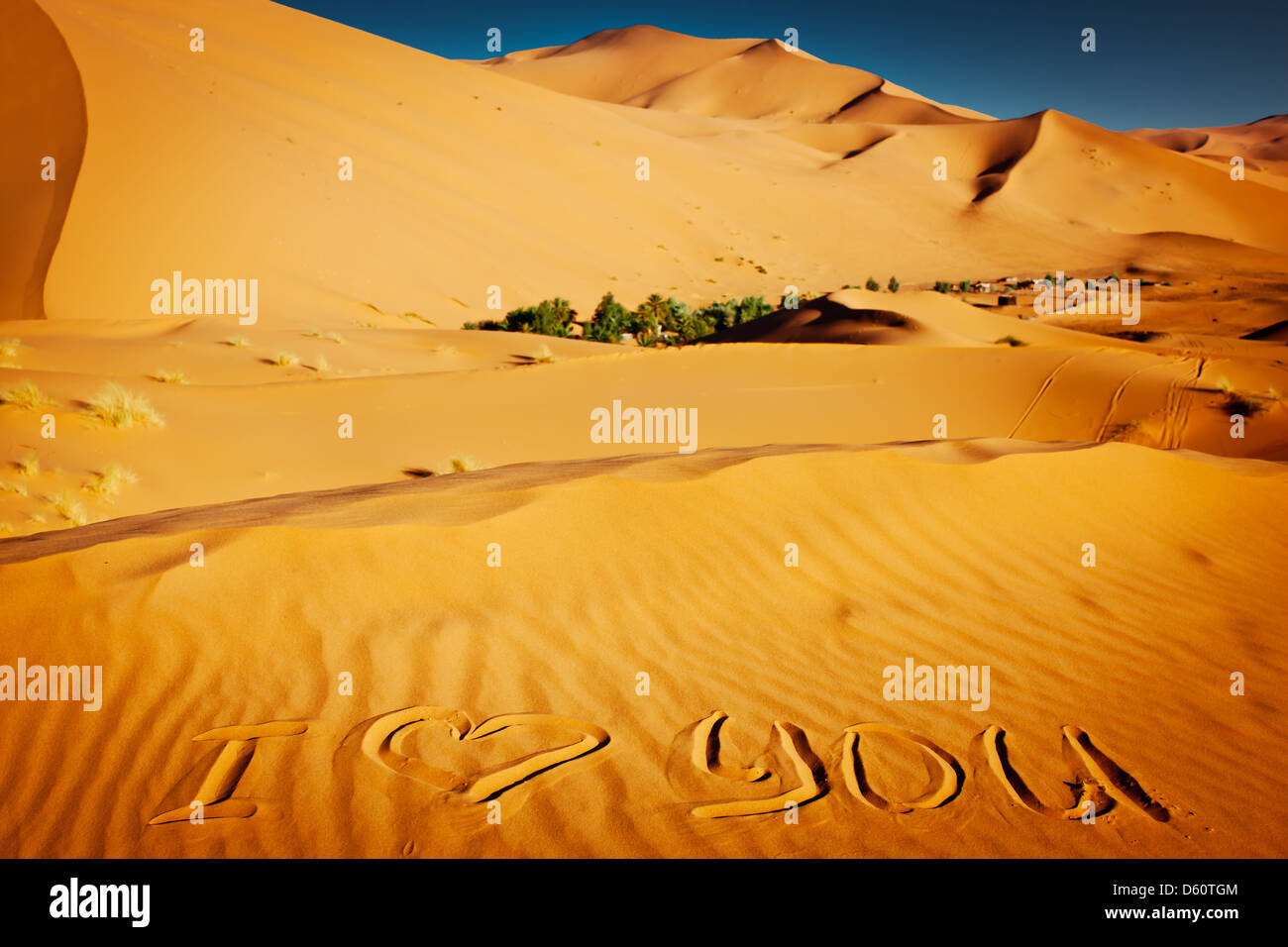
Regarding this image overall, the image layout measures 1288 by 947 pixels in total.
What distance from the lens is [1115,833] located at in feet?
9.36

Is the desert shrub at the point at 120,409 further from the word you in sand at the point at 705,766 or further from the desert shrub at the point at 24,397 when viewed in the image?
the word you in sand at the point at 705,766

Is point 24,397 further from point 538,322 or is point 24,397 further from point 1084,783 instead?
point 538,322

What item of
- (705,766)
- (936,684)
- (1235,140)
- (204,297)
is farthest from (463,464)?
(1235,140)

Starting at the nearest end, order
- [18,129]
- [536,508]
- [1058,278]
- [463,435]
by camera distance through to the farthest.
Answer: [536,508] → [463,435] → [18,129] → [1058,278]

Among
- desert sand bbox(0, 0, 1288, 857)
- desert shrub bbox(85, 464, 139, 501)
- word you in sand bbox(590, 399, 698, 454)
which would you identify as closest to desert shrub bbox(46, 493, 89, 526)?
desert sand bbox(0, 0, 1288, 857)

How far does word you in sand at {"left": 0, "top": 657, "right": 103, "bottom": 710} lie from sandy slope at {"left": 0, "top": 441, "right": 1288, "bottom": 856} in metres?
0.05

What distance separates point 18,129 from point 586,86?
100038 mm

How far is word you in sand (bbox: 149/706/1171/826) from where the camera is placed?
9.50 feet

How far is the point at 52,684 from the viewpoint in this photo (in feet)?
10.8

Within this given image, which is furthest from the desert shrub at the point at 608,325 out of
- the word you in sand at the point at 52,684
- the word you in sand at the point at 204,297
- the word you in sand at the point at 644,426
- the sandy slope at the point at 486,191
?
the word you in sand at the point at 52,684

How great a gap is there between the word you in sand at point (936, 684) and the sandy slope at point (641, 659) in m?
0.07

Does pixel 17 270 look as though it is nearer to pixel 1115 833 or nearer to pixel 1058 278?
pixel 1115 833

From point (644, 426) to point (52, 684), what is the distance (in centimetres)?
712
